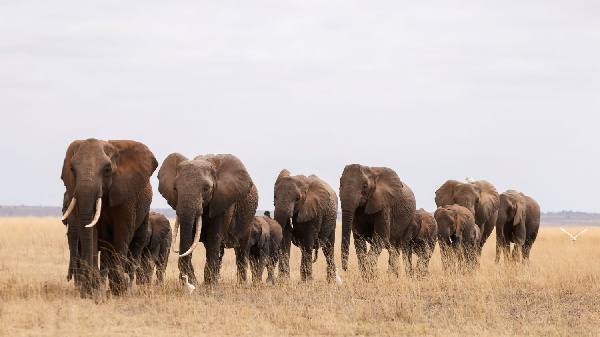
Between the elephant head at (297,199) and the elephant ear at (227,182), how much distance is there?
273cm

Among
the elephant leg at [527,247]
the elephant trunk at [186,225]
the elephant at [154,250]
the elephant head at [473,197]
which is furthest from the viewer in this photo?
the elephant leg at [527,247]

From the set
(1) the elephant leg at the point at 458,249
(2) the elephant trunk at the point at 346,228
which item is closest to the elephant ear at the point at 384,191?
(2) the elephant trunk at the point at 346,228

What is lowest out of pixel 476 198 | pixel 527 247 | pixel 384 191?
pixel 527 247

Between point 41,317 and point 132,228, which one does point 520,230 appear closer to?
point 132,228

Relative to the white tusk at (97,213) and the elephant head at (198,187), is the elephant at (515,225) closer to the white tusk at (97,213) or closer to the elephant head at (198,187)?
the elephant head at (198,187)

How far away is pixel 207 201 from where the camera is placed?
17.7m

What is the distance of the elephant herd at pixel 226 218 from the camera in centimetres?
1584

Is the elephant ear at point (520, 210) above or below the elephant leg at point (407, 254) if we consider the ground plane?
above

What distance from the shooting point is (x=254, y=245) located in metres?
21.0

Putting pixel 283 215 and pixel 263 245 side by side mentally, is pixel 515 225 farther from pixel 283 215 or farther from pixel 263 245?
pixel 263 245

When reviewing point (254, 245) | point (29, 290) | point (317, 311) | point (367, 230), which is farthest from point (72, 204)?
point (367, 230)

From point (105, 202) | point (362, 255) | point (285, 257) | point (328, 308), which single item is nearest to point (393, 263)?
point (362, 255)

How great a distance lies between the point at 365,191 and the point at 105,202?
7.90 m

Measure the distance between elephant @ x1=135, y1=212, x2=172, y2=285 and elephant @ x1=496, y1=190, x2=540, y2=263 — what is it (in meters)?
13.6
